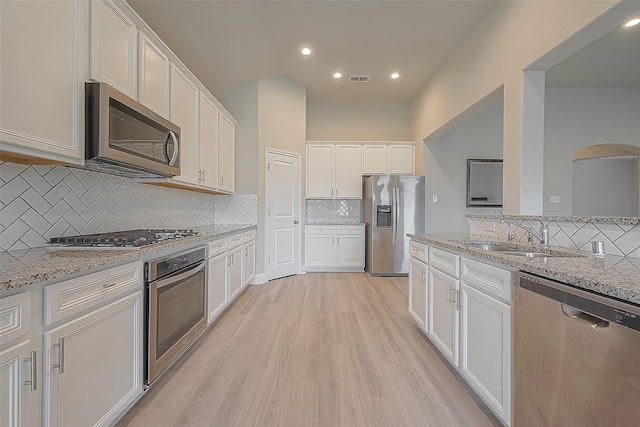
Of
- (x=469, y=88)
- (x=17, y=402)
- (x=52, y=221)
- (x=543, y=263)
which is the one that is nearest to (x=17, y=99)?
(x=52, y=221)

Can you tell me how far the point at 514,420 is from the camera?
1.36 metres

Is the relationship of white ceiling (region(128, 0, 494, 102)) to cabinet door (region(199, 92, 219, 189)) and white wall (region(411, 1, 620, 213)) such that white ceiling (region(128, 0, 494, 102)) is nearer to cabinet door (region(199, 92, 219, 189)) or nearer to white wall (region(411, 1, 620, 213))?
white wall (region(411, 1, 620, 213))

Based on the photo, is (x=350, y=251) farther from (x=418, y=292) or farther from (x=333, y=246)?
(x=418, y=292)

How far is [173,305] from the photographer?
1.97m

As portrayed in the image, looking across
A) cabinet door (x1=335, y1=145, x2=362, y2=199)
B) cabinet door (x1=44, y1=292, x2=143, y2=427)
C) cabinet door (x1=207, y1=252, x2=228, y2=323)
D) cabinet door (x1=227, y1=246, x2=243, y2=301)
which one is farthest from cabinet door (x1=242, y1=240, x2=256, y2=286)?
cabinet door (x1=44, y1=292, x2=143, y2=427)

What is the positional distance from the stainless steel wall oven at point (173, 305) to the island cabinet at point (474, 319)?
5.92 feet

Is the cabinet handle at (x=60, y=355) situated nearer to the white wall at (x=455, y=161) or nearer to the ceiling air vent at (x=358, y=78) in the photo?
the ceiling air vent at (x=358, y=78)

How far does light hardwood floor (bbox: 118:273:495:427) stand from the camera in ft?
5.35

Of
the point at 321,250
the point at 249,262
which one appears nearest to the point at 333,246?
the point at 321,250

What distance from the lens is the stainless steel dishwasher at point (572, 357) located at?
2.83 ft

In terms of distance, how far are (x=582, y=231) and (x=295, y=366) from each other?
1983 mm

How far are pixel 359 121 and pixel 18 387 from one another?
5728 mm

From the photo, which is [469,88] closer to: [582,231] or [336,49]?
[336,49]

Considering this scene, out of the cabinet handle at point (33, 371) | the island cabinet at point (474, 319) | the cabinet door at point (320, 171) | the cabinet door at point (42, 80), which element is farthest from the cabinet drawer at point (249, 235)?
the cabinet handle at point (33, 371)
